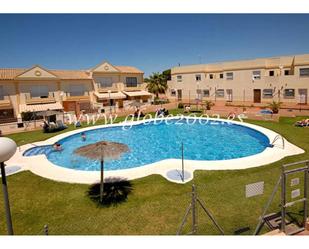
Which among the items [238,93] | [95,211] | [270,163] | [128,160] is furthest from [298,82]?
[95,211]

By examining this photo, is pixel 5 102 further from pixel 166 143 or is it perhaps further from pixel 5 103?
pixel 166 143

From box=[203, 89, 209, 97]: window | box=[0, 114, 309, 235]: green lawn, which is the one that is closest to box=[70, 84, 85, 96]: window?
box=[203, 89, 209, 97]: window

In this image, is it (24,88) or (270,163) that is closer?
(270,163)

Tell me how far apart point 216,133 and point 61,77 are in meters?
30.5

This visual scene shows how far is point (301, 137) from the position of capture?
66.1 ft

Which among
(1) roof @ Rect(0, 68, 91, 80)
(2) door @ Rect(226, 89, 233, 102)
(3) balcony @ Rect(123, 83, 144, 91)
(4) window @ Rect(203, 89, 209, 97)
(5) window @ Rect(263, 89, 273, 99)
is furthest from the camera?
(4) window @ Rect(203, 89, 209, 97)

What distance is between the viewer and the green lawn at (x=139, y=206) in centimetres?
834

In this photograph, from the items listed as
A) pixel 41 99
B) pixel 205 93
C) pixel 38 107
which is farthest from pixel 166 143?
pixel 205 93

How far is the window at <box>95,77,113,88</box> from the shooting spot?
1840 inches

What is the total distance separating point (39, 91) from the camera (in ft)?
131

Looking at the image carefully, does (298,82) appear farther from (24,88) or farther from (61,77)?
(24,88)

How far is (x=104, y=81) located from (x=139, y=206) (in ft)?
134

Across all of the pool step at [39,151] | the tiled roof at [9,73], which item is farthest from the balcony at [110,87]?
the pool step at [39,151]

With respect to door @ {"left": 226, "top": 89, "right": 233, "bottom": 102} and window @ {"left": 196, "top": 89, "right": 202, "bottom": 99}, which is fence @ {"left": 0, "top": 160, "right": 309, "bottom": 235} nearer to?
door @ {"left": 226, "top": 89, "right": 233, "bottom": 102}
